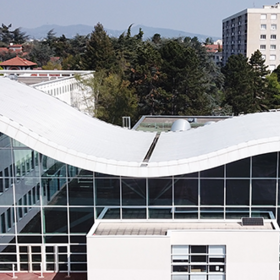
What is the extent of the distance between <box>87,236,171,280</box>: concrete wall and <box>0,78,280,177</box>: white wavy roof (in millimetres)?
2249

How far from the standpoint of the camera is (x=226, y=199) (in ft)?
53.9

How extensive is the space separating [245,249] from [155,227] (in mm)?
3141

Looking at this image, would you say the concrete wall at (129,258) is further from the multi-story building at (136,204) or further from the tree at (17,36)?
the tree at (17,36)

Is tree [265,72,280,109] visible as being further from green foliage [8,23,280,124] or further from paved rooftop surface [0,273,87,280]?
paved rooftop surface [0,273,87,280]

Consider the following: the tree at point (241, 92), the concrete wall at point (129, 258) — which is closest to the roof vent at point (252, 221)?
the concrete wall at point (129, 258)

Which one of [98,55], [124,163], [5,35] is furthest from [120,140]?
[5,35]

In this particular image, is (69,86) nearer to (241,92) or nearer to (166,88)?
Answer: (166,88)

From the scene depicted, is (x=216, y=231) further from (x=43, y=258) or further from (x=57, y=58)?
(x=57, y=58)

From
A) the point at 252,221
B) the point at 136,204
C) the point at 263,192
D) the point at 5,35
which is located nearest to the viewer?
the point at 252,221

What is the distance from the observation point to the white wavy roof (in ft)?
50.1

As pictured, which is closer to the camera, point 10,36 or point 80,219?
point 80,219

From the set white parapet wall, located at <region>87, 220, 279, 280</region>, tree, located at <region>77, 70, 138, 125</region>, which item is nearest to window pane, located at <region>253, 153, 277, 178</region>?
white parapet wall, located at <region>87, 220, 279, 280</region>

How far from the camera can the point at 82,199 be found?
16734 millimetres

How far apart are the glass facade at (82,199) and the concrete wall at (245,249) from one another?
1.76 metres
